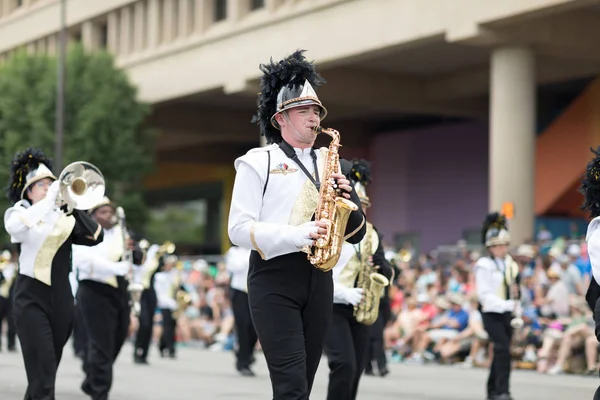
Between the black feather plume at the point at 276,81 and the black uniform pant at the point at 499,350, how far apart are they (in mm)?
6506

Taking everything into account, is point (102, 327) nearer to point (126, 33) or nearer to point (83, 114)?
point (83, 114)

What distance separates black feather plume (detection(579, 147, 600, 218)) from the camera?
757 centimetres

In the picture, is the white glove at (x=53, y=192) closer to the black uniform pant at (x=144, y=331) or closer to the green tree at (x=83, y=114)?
the black uniform pant at (x=144, y=331)

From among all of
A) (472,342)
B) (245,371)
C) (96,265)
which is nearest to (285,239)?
(96,265)

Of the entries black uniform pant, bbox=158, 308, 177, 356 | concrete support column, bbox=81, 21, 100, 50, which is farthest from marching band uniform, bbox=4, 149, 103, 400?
concrete support column, bbox=81, 21, 100, 50

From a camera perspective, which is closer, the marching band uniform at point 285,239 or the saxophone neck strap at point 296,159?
the marching band uniform at point 285,239

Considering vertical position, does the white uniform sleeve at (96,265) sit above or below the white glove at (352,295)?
above

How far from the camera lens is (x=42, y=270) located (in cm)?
971

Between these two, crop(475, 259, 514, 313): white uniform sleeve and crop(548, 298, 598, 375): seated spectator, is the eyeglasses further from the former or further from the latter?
crop(548, 298, 598, 375): seated spectator

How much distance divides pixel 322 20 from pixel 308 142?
2471cm

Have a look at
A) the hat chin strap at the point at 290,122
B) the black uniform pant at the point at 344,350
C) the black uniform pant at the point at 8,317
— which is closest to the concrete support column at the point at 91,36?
the black uniform pant at the point at 8,317

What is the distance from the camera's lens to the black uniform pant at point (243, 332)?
17719 millimetres

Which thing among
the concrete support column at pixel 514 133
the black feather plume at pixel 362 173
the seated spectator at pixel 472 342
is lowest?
the seated spectator at pixel 472 342

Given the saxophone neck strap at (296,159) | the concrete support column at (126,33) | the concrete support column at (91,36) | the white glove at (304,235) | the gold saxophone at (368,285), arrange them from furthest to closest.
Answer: the concrete support column at (91,36)
the concrete support column at (126,33)
the gold saxophone at (368,285)
the saxophone neck strap at (296,159)
the white glove at (304,235)
